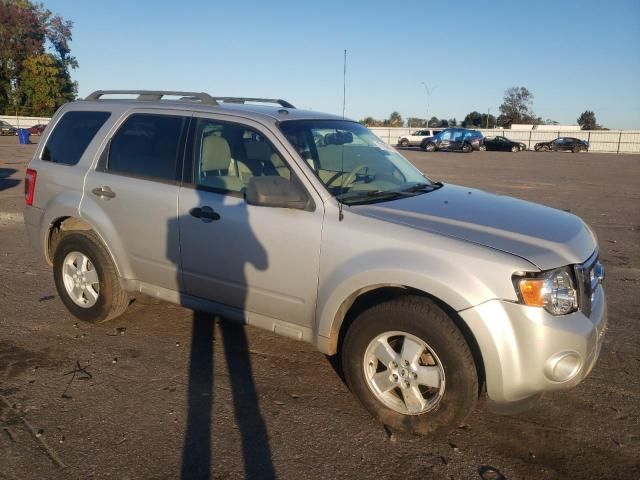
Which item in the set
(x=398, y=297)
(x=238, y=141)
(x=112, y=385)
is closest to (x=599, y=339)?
(x=398, y=297)

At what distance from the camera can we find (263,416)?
3.37 metres

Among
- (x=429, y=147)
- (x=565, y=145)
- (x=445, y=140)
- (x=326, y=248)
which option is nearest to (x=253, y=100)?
(x=326, y=248)

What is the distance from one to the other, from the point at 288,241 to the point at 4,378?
2.23 m

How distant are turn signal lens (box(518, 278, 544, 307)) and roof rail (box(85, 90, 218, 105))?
2721 millimetres

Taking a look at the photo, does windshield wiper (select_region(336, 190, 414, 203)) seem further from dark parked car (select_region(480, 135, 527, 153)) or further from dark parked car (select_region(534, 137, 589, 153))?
dark parked car (select_region(534, 137, 589, 153))

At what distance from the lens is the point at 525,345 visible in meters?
2.80

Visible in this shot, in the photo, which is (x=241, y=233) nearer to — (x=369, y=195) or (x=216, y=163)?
(x=216, y=163)

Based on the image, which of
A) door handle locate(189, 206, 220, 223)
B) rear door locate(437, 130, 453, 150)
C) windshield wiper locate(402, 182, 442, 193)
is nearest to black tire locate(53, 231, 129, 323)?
door handle locate(189, 206, 220, 223)

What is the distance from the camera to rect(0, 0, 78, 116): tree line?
211 ft

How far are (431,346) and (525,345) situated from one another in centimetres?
49

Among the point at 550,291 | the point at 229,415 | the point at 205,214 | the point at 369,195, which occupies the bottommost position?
the point at 229,415

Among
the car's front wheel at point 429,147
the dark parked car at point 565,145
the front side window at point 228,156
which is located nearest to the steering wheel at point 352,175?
the front side window at point 228,156

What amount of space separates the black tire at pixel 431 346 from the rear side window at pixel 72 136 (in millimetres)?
2947

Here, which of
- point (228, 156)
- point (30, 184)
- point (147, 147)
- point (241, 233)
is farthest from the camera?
point (30, 184)
